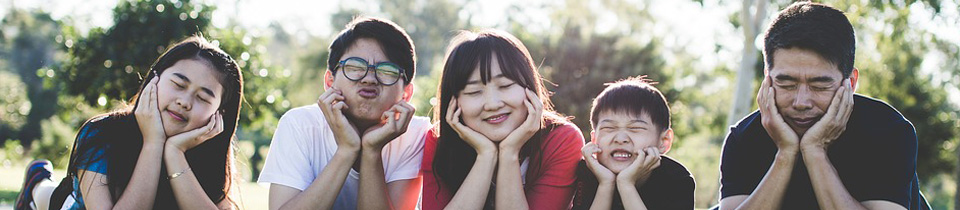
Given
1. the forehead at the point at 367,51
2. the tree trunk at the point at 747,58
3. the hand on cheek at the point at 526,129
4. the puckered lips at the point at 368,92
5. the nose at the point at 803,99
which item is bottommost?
the tree trunk at the point at 747,58

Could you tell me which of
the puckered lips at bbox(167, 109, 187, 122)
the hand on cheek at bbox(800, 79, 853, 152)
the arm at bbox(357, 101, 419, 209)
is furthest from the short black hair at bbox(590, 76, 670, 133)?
the puckered lips at bbox(167, 109, 187, 122)

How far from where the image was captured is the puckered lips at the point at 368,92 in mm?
4270

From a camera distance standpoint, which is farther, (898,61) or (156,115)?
(898,61)

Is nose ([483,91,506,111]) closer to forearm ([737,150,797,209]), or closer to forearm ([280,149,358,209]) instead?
forearm ([280,149,358,209])

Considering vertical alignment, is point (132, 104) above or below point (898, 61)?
above

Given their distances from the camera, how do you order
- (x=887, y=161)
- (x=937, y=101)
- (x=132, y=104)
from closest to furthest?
(x=887, y=161)
(x=132, y=104)
(x=937, y=101)

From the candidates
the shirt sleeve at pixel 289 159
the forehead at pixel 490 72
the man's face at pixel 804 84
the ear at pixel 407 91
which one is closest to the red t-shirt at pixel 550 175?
the ear at pixel 407 91

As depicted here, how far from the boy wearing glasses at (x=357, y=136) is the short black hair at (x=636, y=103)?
1054mm

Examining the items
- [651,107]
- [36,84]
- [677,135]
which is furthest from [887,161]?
[36,84]

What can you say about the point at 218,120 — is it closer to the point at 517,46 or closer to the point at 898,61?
the point at 517,46

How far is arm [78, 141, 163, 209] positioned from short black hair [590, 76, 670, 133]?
2328 millimetres

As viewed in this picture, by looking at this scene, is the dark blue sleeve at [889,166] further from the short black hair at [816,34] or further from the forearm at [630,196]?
the forearm at [630,196]

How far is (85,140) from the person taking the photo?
3.99m

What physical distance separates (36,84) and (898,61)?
39426 mm
